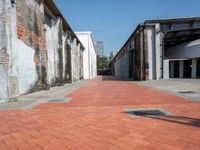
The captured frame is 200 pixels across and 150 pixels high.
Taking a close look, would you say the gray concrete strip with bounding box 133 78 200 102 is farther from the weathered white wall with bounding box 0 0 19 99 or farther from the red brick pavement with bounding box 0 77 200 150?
the weathered white wall with bounding box 0 0 19 99

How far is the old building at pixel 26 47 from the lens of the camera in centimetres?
705

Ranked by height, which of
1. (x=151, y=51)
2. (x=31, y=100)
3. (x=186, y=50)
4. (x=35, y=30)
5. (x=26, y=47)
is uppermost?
(x=186, y=50)

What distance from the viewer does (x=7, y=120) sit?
464 centimetres

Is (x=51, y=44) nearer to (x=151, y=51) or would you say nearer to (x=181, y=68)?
(x=151, y=51)

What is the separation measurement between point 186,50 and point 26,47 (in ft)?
76.9

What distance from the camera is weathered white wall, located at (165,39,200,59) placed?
2492 centimetres

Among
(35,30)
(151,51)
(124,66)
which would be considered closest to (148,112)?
(35,30)

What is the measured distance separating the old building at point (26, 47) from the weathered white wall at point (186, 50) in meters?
16.9

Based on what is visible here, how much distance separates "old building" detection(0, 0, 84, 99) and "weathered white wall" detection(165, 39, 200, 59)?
55.6 ft

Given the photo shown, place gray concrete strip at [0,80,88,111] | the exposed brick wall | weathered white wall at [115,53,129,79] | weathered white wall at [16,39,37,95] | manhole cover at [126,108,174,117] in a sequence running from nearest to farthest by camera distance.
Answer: manhole cover at [126,108,174,117] < gray concrete strip at [0,80,88,111] < weathered white wall at [16,39,37,95] < the exposed brick wall < weathered white wall at [115,53,129,79]

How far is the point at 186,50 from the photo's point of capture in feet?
90.1

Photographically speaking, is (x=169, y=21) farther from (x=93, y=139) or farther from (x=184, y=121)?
(x=93, y=139)

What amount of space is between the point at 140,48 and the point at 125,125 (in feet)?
57.1

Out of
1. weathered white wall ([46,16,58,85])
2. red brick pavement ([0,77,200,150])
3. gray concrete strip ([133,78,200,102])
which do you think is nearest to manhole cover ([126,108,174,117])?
red brick pavement ([0,77,200,150])
